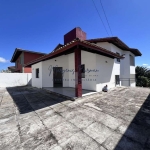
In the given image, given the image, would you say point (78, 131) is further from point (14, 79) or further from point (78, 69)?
point (14, 79)

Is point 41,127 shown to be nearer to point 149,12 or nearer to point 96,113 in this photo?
point 96,113

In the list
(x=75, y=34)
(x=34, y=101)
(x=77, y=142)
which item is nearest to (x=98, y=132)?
(x=77, y=142)

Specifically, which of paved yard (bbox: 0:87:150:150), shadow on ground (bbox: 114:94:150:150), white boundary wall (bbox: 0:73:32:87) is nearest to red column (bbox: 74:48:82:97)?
paved yard (bbox: 0:87:150:150)

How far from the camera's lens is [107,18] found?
7.26 metres

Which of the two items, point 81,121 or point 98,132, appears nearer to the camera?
point 98,132

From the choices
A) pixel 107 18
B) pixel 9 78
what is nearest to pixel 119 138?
pixel 107 18

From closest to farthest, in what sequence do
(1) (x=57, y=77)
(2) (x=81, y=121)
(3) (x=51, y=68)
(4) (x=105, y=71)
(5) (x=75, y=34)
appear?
1. (2) (x=81, y=121)
2. (4) (x=105, y=71)
3. (3) (x=51, y=68)
4. (1) (x=57, y=77)
5. (5) (x=75, y=34)

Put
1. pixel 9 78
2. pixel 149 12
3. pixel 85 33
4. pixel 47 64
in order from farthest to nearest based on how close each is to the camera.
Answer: pixel 9 78
pixel 85 33
pixel 47 64
pixel 149 12

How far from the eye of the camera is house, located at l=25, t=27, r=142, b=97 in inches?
261

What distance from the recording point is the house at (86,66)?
6.64 metres

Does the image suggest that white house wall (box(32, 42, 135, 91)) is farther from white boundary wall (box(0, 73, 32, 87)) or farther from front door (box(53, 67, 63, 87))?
white boundary wall (box(0, 73, 32, 87))

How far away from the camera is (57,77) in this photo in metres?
9.66

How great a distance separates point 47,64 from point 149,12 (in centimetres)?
908

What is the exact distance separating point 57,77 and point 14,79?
744 cm
